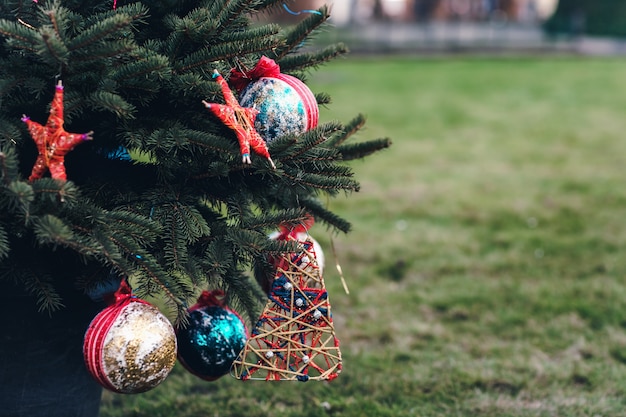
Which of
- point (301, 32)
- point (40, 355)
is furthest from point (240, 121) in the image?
point (40, 355)

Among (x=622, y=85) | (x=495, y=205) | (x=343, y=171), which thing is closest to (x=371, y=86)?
(x=622, y=85)

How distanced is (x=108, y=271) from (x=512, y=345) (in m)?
2.41

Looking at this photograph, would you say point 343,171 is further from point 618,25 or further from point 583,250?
point 618,25

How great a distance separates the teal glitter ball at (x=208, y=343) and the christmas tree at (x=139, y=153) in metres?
0.12

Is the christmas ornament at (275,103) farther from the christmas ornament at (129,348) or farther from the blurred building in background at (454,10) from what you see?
the blurred building in background at (454,10)

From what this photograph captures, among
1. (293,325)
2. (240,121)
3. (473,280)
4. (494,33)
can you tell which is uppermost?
(240,121)

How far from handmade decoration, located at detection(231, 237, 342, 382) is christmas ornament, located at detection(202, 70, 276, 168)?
36 centimetres

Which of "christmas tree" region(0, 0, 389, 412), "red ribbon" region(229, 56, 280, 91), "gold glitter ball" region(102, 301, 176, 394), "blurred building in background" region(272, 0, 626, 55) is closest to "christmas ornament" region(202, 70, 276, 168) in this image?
"christmas tree" region(0, 0, 389, 412)

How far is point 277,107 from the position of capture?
2482 millimetres

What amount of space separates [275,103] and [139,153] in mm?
465

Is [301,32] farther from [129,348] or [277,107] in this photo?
[129,348]

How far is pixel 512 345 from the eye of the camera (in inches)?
161

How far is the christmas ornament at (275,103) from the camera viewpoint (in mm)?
2482

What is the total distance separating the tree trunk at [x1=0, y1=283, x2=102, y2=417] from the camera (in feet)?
8.19
